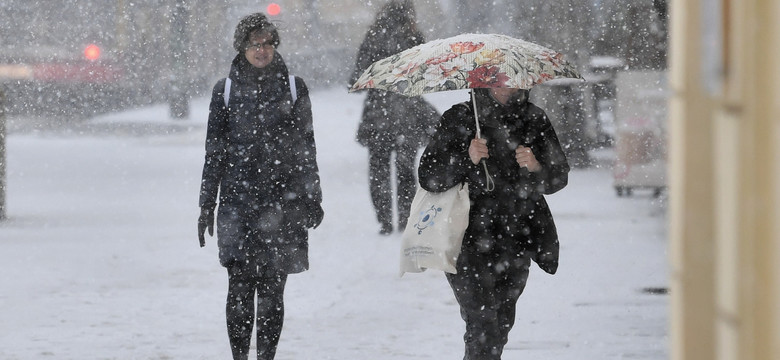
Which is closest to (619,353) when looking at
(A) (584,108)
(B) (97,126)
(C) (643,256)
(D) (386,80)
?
(D) (386,80)

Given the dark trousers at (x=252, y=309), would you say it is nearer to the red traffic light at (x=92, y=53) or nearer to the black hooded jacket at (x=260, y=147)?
the black hooded jacket at (x=260, y=147)

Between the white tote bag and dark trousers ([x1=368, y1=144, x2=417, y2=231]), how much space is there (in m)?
5.08

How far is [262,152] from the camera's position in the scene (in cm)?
547

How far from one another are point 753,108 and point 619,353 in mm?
4223

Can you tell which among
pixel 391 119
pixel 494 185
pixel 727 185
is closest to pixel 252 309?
pixel 494 185

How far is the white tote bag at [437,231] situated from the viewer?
473 centimetres

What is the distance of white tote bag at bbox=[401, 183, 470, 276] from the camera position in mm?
4727

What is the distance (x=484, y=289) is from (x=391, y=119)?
16.6ft

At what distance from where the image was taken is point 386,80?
4.94 m

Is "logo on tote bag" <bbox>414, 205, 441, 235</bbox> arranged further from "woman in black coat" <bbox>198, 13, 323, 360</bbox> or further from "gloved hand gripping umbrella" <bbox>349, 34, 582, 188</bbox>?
"woman in black coat" <bbox>198, 13, 323, 360</bbox>

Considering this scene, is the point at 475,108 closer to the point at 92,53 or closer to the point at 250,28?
the point at 250,28

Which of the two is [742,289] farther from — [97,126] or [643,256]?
[97,126]

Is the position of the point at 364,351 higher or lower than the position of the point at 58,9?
lower

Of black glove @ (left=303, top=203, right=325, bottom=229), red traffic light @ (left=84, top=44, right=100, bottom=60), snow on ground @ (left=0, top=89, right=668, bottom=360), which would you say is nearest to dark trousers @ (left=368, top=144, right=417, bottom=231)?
snow on ground @ (left=0, top=89, right=668, bottom=360)
